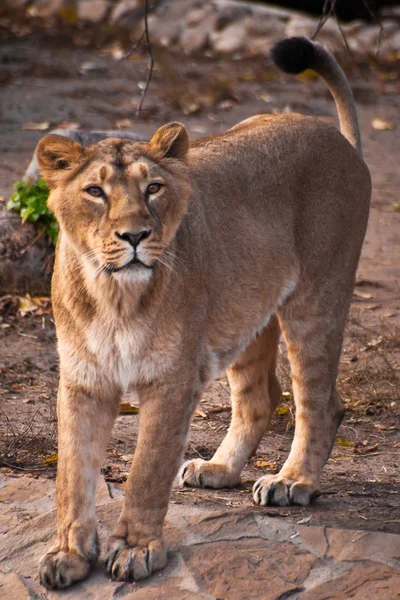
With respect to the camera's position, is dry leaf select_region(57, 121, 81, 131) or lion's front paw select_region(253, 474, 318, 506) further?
dry leaf select_region(57, 121, 81, 131)

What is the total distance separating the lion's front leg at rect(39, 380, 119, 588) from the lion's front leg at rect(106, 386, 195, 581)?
98mm

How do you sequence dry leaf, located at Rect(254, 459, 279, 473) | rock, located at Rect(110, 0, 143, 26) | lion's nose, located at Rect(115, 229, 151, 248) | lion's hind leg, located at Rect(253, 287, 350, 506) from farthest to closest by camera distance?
rock, located at Rect(110, 0, 143, 26) < dry leaf, located at Rect(254, 459, 279, 473) < lion's hind leg, located at Rect(253, 287, 350, 506) < lion's nose, located at Rect(115, 229, 151, 248)

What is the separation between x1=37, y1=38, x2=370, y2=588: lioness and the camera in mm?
3277

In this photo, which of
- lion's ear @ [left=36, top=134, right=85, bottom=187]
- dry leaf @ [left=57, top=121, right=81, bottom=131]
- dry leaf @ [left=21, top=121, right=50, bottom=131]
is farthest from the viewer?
dry leaf @ [left=21, top=121, right=50, bottom=131]

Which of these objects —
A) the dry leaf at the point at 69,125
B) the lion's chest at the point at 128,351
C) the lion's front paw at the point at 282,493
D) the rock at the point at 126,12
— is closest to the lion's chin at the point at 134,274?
the lion's chest at the point at 128,351

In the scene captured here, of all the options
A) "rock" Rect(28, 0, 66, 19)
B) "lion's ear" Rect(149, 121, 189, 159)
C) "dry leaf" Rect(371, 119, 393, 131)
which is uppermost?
"lion's ear" Rect(149, 121, 189, 159)

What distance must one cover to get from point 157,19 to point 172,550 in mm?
11755

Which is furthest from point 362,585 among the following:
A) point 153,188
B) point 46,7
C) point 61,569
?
point 46,7

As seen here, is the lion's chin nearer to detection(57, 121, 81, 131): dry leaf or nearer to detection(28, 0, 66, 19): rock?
detection(57, 121, 81, 131): dry leaf

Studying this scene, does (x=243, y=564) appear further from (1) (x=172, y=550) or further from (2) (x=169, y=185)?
(2) (x=169, y=185)

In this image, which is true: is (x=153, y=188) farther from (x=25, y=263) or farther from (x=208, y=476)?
(x=25, y=263)

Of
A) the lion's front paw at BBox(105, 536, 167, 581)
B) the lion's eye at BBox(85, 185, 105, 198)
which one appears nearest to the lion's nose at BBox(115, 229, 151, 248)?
the lion's eye at BBox(85, 185, 105, 198)

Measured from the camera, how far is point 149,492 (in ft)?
10.9

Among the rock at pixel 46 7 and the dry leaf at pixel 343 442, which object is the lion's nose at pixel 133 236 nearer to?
the dry leaf at pixel 343 442
